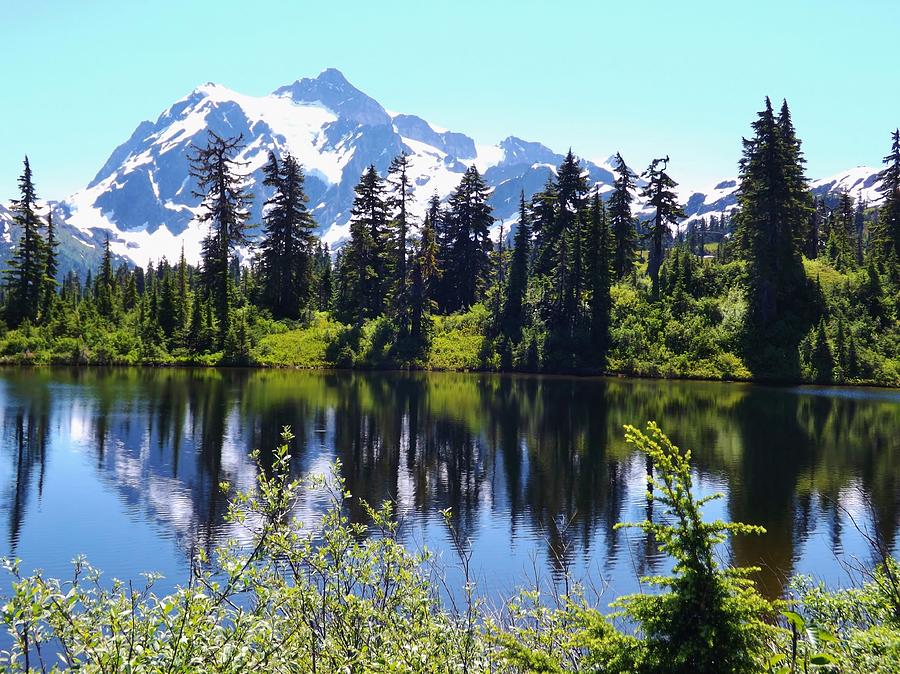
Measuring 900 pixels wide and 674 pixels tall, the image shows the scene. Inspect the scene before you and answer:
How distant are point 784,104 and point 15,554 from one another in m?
63.5

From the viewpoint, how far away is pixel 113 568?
12297 millimetres

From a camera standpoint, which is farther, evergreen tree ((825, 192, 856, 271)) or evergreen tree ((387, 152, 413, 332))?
evergreen tree ((387, 152, 413, 332))

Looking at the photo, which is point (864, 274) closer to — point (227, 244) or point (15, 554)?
point (227, 244)

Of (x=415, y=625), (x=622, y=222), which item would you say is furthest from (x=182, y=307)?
(x=415, y=625)

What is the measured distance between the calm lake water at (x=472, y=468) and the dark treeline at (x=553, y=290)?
13.6 meters

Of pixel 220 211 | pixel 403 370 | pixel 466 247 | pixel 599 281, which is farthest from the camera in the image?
pixel 466 247

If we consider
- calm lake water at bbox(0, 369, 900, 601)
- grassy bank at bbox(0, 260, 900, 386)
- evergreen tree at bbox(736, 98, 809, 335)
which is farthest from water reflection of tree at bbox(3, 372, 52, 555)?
evergreen tree at bbox(736, 98, 809, 335)

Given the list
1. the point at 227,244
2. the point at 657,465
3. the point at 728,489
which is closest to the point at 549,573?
the point at 657,465

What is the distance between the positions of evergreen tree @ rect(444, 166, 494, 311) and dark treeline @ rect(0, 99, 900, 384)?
0.17m

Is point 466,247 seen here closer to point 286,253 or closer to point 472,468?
point 286,253

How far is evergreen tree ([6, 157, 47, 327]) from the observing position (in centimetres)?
6097

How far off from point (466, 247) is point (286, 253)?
17939mm

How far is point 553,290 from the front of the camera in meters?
59.7

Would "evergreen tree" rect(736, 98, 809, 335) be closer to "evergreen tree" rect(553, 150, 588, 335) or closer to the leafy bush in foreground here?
"evergreen tree" rect(553, 150, 588, 335)
